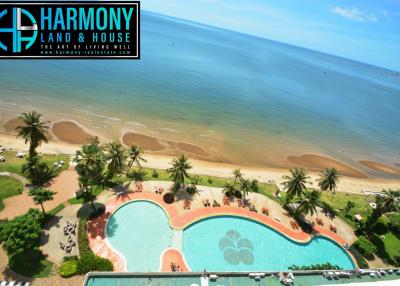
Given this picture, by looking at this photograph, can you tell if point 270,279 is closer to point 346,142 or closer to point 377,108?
point 346,142

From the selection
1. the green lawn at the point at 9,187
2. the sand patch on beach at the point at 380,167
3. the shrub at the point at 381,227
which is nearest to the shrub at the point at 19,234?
the green lawn at the point at 9,187

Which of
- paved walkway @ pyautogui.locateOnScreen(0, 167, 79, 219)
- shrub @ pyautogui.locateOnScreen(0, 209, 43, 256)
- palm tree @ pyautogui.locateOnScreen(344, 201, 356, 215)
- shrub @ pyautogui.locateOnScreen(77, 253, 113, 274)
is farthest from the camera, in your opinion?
palm tree @ pyautogui.locateOnScreen(344, 201, 356, 215)

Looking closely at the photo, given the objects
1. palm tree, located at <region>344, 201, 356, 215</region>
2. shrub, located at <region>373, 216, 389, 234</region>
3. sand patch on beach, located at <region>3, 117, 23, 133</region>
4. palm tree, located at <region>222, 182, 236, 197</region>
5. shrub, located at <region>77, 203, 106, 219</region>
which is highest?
sand patch on beach, located at <region>3, 117, 23, 133</region>

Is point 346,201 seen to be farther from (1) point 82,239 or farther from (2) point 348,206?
(1) point 82,239

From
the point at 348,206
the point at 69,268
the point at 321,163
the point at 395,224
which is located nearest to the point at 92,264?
the point at 69,268

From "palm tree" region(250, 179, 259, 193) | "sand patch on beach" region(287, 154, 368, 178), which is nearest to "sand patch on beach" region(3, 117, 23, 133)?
"palm tree" region(250, 179, 259, 193)

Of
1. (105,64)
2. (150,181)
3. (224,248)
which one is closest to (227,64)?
(105,64)

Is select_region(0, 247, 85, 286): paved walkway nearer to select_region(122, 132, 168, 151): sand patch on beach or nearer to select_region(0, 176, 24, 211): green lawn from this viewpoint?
select_region(0, 176, 24, 211): green lawn
